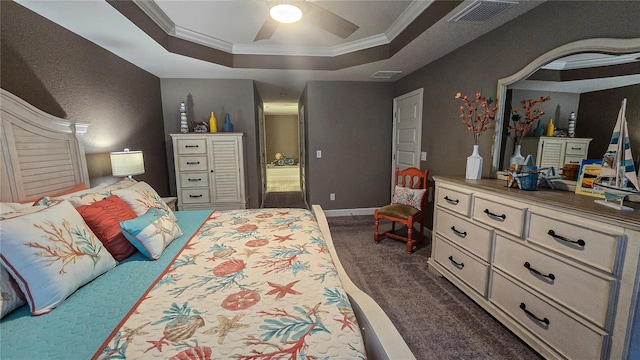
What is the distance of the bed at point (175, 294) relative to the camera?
0.77 meters

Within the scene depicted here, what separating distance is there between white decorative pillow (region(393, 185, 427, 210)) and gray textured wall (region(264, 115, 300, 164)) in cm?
580

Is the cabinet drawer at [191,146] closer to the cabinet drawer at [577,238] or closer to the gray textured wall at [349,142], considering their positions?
the gray textured wall at [349,142]

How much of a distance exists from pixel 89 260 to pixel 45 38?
189 centimetres

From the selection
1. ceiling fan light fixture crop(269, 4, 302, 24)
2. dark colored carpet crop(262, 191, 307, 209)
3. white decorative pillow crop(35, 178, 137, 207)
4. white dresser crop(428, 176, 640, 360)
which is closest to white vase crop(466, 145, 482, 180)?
white dresser crop(428, 176, 640, 360)

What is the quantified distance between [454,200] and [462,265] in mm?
538

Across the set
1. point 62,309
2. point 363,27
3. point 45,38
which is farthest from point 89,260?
point 363,27

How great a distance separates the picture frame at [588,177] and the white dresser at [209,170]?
3382mm

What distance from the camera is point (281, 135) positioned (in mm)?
8656

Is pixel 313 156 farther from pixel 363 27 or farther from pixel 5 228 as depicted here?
pixel 5 228

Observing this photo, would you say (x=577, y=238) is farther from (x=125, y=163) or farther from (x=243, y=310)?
(x=125, y=163)

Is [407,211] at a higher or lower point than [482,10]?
lower

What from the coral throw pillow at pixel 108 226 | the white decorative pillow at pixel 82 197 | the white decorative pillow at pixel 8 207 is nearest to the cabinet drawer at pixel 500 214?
the coral throw pillow at pixel 108 226

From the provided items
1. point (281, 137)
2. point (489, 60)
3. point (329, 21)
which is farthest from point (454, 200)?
point (281, 137)

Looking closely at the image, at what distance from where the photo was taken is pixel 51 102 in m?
1.89
